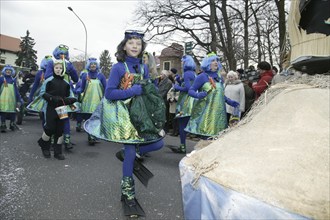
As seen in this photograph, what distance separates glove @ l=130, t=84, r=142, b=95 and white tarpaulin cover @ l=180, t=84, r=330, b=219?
213cm

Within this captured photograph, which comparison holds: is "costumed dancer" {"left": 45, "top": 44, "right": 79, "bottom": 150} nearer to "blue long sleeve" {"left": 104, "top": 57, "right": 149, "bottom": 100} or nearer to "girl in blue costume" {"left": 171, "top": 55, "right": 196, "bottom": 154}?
"girl in blue costume" {"left": 171, "top": 55, "right": 196, "bottom": 154}

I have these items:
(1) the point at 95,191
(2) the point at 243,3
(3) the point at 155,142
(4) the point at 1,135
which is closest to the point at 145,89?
(3) the point at 155,142

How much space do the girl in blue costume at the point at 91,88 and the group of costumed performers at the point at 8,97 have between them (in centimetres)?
200

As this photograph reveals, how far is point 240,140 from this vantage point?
120cm

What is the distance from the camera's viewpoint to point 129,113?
3.45 metres

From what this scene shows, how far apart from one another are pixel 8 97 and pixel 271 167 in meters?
8.56

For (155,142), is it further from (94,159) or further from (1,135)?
(1,135)

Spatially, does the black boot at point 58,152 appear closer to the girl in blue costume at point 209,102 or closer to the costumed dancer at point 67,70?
the costumed dancer at point 67,70

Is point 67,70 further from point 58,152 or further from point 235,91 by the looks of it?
point 235,91

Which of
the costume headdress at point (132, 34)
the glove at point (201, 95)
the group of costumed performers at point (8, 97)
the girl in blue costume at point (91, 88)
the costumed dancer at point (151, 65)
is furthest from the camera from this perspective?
the group of costumed performers at point (8, 97)

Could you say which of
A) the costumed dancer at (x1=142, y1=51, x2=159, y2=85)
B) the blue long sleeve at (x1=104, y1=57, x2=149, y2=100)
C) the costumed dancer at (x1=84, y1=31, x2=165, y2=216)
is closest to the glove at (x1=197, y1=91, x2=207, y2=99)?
the costumed dancer at (x1=142, y1=51, x2=159, y2=85)

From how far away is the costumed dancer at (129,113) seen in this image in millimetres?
3369

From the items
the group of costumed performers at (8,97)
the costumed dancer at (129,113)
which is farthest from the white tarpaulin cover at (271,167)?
the group of costumed performers at (8,97)

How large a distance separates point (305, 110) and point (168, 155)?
5292 mm
